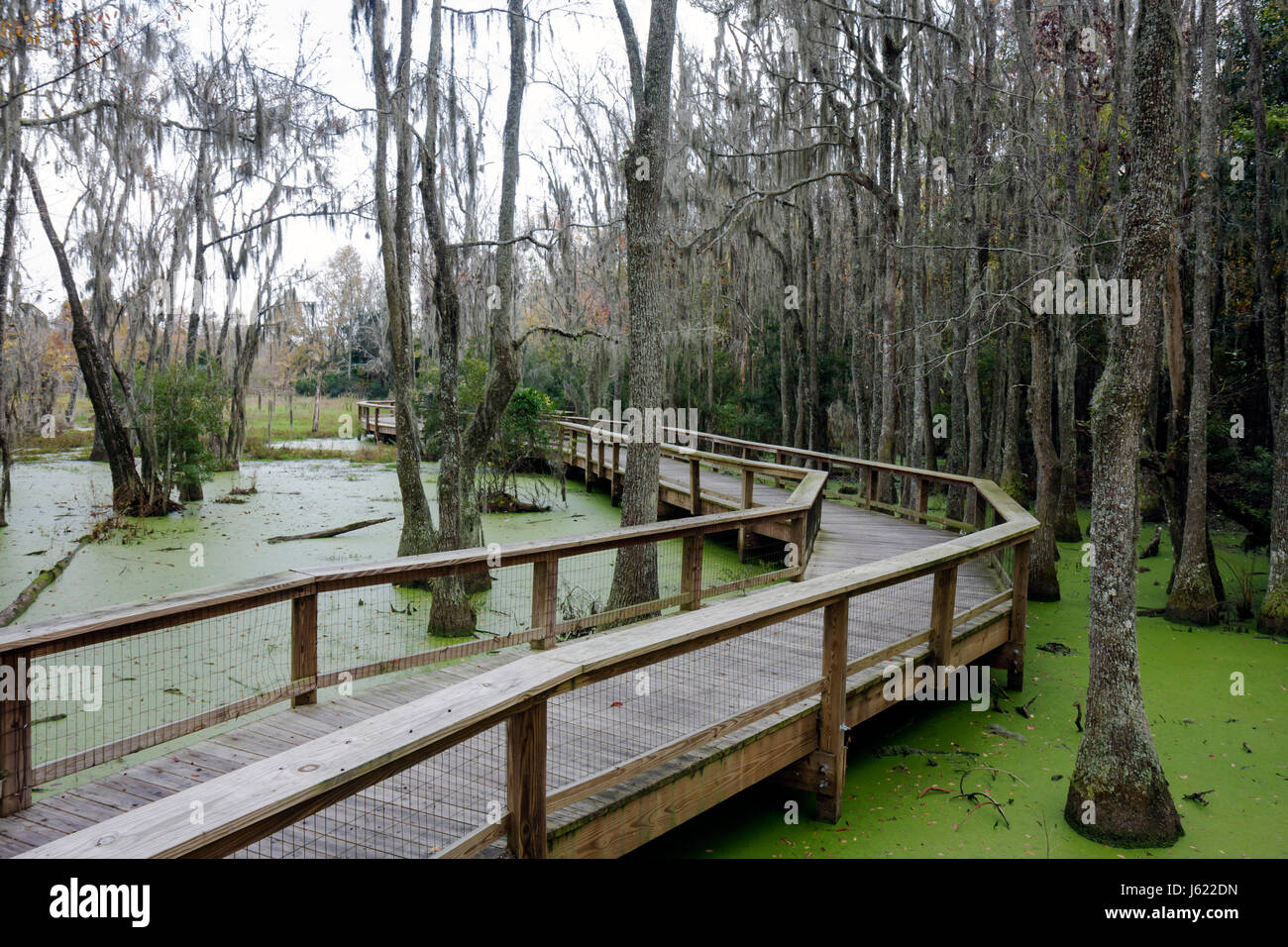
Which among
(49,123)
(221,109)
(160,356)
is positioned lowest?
(160,356)

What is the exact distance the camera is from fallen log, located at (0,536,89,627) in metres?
7.57

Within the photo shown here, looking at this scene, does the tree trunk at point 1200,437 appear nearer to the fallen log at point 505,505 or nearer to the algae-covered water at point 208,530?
the algae-covered water at point 208,530

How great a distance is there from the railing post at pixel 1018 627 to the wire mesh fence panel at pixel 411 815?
459 centimetres

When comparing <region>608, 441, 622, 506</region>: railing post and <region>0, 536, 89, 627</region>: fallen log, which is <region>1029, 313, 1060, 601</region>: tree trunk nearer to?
<region>608, 441, 622, 506</region>: railing post

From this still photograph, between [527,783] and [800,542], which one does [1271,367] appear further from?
[527,783]

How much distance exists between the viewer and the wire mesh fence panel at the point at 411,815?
8.59 ft

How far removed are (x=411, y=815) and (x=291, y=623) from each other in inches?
50.4

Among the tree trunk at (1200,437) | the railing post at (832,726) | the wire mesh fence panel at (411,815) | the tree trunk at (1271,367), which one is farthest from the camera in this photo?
the tree trunk at (1200,437)

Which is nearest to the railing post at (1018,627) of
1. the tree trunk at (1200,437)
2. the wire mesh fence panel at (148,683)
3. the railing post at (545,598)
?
the tree trunk at (1200,437)

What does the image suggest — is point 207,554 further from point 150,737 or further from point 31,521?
point 150,737
